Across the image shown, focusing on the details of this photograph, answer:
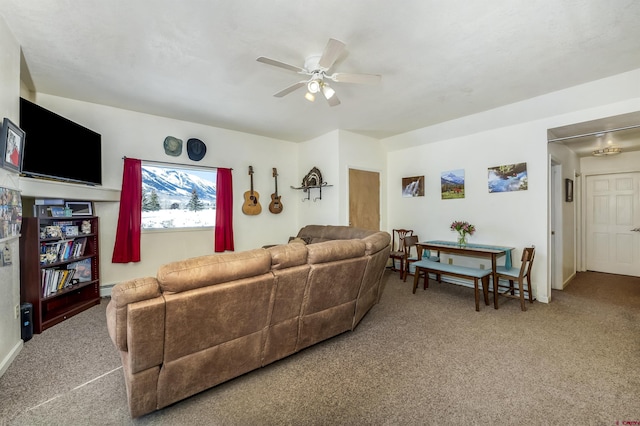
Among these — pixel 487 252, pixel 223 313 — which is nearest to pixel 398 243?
pixel 487 252

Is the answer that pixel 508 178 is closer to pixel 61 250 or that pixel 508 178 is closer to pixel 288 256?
pixel 288 256

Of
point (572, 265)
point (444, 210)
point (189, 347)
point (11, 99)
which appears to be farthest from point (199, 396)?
point (572, 265)

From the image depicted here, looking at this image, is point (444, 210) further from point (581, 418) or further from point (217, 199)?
point (217, 199)

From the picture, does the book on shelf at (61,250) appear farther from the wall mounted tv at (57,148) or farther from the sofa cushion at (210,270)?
the sofa cushion at (210,270)

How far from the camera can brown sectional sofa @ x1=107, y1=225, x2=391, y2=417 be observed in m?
1.42

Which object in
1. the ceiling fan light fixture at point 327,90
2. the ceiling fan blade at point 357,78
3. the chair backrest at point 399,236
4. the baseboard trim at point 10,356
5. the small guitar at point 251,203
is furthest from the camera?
the chair backrest at point 399,236

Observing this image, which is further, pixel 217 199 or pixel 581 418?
pixel 217 199

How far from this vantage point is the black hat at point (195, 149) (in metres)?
4.33

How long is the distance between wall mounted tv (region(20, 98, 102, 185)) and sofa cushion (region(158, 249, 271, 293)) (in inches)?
95.0

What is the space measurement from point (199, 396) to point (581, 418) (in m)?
2.35

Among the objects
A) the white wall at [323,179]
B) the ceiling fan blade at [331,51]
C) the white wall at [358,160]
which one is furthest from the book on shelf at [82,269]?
the ceiling fan blade at [331,51]

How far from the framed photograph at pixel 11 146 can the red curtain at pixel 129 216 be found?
1591 mm

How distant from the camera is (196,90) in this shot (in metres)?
3.17

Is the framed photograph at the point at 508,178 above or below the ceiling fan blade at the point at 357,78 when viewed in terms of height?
below
